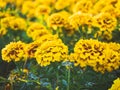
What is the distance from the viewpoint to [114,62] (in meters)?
3.17

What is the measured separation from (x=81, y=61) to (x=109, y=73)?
32cm

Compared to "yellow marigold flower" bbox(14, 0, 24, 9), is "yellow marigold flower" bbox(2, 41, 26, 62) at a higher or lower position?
lower

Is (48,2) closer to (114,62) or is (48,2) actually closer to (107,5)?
(107,5)

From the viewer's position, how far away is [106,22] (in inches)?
150

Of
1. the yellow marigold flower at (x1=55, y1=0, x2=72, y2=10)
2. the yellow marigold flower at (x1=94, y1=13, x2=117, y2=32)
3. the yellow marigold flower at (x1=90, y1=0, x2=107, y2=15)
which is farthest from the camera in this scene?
the yellow marigold flower at (x1=55, y1=0, x2=72, y2=10)

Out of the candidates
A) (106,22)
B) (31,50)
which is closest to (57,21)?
(106,22)

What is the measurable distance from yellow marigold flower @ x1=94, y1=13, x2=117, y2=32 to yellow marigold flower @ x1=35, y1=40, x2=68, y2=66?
0.72m

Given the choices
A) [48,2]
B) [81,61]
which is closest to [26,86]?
[81,61]

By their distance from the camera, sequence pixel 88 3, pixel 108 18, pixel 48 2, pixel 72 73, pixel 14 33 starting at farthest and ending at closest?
pixel 48 2 < pixel 14 33 < pixel 88 3 < pixel 108 18 < pixel 72 73

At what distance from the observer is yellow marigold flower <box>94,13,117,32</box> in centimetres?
379

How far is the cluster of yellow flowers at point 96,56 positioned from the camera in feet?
10.1

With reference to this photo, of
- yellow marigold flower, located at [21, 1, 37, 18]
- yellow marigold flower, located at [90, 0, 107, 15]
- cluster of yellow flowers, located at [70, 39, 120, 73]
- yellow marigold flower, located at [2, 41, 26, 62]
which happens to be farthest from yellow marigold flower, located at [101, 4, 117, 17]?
yellow marigold flower, located at [21, 1, 37, 18]

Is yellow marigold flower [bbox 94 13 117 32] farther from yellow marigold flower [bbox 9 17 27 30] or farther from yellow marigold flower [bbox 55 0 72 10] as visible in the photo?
yellow marigold flower [bbox 55 0 72 10]

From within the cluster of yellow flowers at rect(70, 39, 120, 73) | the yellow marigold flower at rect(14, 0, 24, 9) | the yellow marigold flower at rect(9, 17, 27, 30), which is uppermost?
the yellow marigold flower at rect(14, 0, 24, 9)
